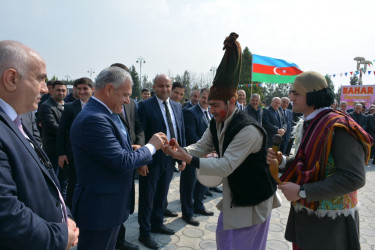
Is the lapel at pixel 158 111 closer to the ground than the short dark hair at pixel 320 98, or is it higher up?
closer to the ground

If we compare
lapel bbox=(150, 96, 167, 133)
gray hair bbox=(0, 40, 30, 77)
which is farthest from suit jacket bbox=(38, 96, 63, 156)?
gray hair bbox=(0, 40, 30, 77)

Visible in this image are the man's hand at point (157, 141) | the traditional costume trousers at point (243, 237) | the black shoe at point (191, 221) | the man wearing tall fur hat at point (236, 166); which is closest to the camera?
the man wearing tall fur hat at point (236, 166)

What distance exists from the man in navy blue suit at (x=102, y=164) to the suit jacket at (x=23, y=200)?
0.65 metres

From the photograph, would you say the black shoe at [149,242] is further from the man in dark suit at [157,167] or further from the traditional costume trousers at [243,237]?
the traditional costume trousers at [243,237]

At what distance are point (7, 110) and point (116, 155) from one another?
2.78 feet

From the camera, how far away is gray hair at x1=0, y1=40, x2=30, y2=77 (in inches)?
47.6

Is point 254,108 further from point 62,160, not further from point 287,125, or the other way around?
point 62,160

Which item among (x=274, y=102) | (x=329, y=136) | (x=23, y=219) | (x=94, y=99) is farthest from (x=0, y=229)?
(x=274, y=102)

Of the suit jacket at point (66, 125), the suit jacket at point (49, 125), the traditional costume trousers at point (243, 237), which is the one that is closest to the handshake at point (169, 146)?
the traditional costume trousers at point (243, 237)

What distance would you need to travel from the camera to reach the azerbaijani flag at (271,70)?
10.8 meters

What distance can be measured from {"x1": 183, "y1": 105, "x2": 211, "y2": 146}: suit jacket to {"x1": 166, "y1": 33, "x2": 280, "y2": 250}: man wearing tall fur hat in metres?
2.35

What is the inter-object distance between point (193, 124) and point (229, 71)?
2.57m

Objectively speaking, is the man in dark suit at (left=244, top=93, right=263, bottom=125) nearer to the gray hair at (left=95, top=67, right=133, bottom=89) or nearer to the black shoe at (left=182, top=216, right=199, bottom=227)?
the black shoe at (left=182, top=216, right=199, bottom=227)

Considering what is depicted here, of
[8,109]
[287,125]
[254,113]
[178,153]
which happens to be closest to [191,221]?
[178,153]
